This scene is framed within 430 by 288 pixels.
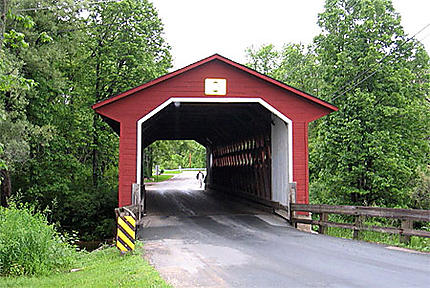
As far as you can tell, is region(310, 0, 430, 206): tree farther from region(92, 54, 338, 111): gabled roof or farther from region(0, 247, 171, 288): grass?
region(0, 247, 171, 288): grass

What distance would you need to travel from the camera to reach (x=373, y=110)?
17.1m

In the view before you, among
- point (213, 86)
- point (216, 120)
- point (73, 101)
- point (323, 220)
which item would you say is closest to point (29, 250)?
point (213, 86)

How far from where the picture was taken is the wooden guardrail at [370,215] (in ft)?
25.5

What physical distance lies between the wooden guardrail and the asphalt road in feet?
1.43

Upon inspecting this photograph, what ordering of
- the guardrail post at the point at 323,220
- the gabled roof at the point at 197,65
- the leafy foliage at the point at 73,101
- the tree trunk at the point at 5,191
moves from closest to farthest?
1. the guardrail post at the point at 323,220
2. the gabled roof at the point at 197,65
3. the leafy foliage at the point at 73,101
4. the tree trunk at the point at 5,191

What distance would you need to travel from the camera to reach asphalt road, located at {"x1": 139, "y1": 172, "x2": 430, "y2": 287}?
5.38 metres

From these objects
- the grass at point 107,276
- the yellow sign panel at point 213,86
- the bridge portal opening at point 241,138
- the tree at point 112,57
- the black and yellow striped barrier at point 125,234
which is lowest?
the grass at point 107,276

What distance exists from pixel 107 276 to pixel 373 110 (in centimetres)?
1388

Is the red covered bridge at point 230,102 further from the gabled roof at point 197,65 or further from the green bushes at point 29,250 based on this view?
the green bushes at point 29,250

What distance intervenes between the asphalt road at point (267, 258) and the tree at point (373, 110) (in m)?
7.46

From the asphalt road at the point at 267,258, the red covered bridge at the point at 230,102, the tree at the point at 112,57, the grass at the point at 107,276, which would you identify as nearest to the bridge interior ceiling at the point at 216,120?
the red covered bridge at the point at 230,102

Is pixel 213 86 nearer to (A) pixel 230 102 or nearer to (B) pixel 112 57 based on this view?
(A) pixel 230 102

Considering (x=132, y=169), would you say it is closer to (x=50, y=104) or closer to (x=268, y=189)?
(x=268, y=189)

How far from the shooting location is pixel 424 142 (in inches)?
683
